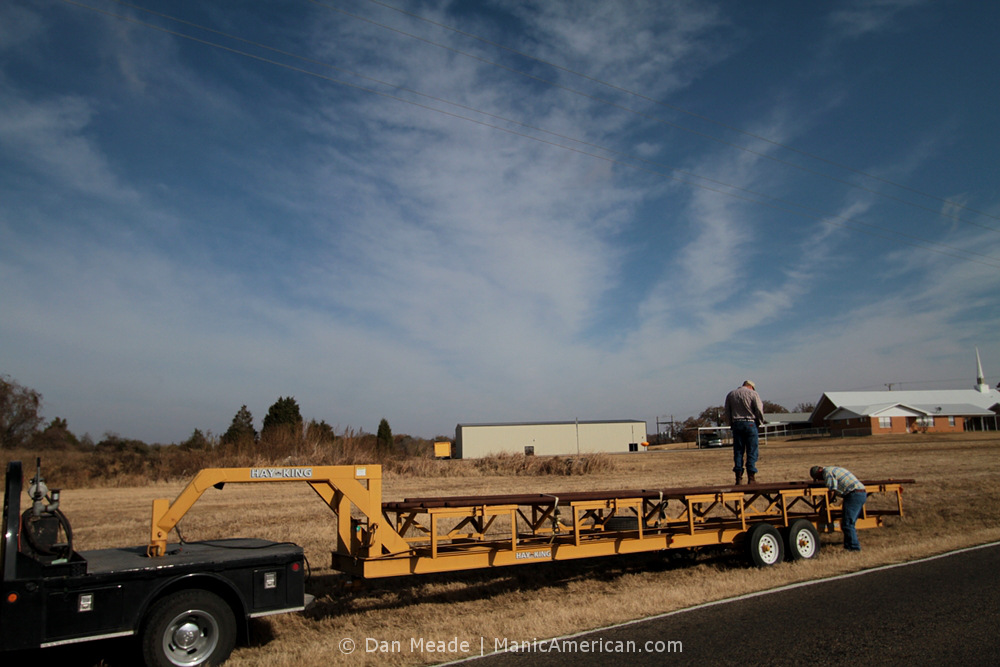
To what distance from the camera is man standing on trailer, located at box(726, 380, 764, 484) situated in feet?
36.9

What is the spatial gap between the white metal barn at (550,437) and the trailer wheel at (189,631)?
6142 cm

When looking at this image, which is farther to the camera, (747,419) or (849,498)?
(747,419)

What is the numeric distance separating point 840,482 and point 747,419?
5.64 ft

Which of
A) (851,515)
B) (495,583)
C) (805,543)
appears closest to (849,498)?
(851,515)

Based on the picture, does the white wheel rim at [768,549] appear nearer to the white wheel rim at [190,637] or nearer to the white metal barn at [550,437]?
the white wheel rim at [190,637]

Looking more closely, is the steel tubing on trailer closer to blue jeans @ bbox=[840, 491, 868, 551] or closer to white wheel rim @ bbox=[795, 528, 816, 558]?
blue jeans @ bbox=[840, 491, 868, 551]

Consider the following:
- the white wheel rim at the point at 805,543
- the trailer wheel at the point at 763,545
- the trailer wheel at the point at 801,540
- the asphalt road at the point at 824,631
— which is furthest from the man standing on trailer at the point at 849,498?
the asphalt road at the point at 824,631

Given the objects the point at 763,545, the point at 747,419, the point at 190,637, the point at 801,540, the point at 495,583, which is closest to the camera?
the point at 190,637

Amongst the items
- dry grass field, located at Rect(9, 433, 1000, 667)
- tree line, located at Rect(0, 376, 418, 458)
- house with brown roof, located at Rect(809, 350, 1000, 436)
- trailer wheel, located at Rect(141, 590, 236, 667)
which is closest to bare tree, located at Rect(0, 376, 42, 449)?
tree line, located at Rect(0, 376, 418, 458)

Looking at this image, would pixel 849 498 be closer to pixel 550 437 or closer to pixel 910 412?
pixel 550 437

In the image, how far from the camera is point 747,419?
37.2ft

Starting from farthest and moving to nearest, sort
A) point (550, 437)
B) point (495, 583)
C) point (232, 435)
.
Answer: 1. point (550, 437)
2. point (232, 435)
3. point (495, 583)

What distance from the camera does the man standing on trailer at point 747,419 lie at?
11250mm

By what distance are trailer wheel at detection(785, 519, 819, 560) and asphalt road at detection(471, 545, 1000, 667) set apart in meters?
1.77
